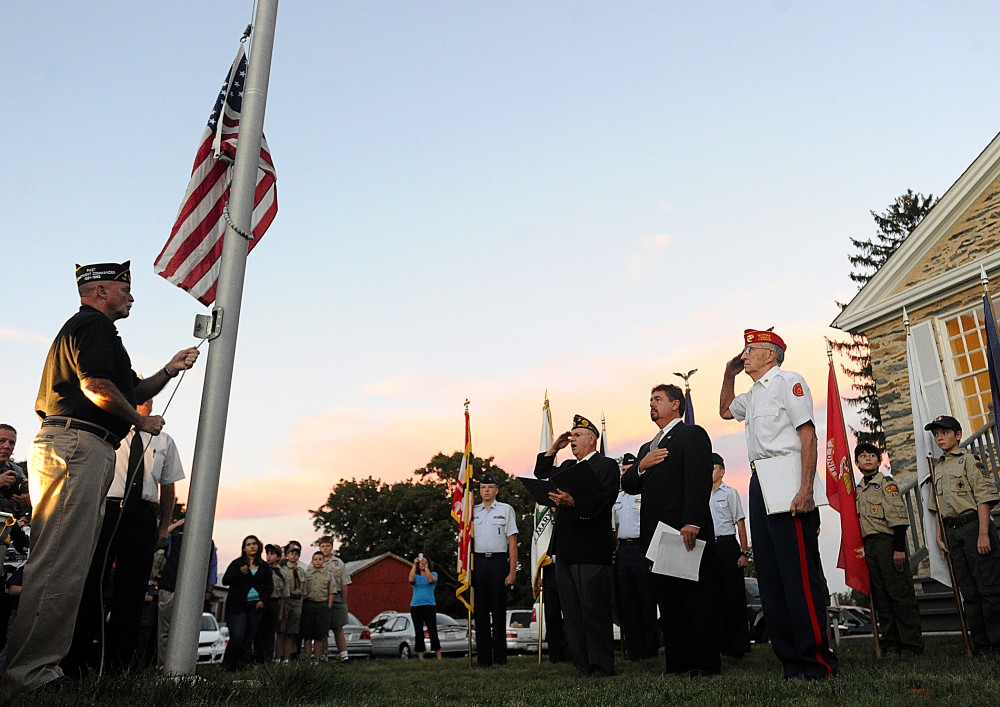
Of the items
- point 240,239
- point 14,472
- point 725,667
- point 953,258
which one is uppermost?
point 953,258

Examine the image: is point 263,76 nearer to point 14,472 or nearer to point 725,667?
point 14,472

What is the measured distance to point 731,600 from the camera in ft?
29.3

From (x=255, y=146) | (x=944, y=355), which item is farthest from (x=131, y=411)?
(x=944, y=355)

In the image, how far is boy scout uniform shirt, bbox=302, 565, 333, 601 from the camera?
13156 millimetres

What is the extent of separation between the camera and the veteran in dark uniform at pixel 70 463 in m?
3.79

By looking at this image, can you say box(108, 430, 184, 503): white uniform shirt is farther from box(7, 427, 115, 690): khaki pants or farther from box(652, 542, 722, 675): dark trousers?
box(652, 542, 722, 675): dark trousers

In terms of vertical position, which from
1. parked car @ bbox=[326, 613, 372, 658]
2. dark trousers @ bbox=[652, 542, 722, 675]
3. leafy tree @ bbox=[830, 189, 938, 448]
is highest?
leafy tree @ bbox=[830, 189, 938, 448]

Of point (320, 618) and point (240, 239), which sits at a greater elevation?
point (240, 239)

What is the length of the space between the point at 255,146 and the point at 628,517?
6.01 meters

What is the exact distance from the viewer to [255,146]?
17.2 feet

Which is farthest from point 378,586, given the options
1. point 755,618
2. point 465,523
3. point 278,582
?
point 465,523

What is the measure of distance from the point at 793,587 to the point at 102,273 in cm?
439

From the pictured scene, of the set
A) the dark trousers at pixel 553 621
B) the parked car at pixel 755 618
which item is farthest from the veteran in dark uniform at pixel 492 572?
the parked car at pixel 755 618

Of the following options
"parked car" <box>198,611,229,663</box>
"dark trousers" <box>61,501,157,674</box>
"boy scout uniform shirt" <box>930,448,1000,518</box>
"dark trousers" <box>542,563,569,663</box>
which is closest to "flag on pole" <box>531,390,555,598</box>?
"dark trousers" <box>542,563,569,663</box>
